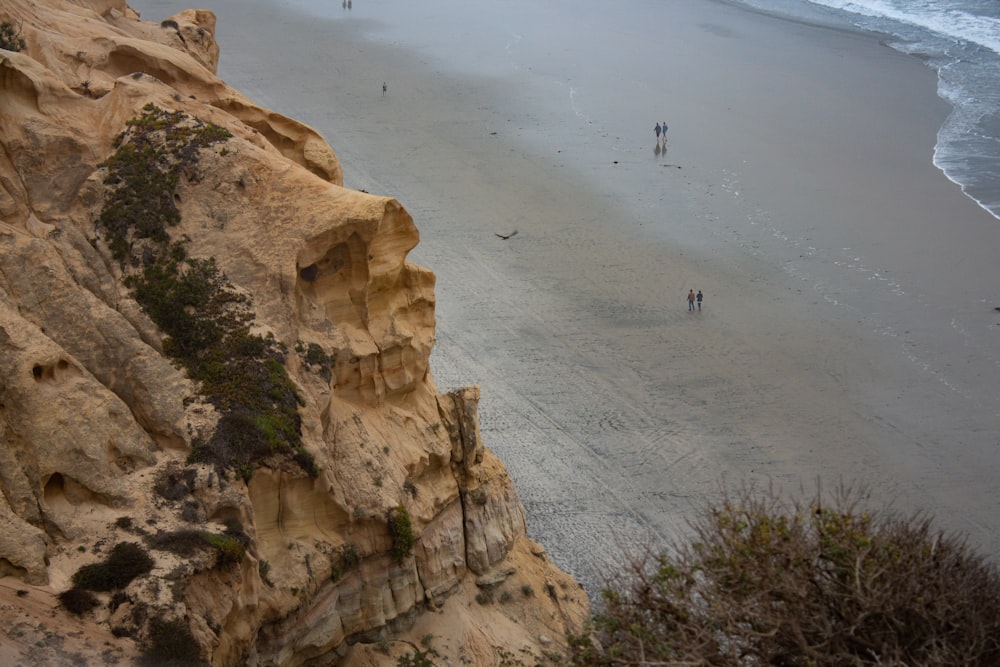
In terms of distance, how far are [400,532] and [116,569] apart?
6209 mm

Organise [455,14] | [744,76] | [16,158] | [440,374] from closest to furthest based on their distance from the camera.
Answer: [16,158] < [440,374] < [744,76] < [455,14]

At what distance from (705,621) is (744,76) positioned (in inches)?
1910

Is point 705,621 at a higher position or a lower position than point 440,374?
higher

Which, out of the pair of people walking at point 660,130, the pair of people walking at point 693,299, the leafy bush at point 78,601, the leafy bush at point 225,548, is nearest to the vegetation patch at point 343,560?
the leafy bush at point 225,548

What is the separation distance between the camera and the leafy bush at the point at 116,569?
14.8 metres

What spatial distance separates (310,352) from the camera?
64.5 feet

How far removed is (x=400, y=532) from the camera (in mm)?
20000

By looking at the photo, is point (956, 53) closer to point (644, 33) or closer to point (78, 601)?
point (644, 33)

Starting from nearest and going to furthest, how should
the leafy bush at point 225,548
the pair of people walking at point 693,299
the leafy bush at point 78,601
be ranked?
the leafy bush at point 78,601
the leafy bush at point 225,548
the pair of people walking at point 693,299

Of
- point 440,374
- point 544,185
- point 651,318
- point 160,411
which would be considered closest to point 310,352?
point 160,411

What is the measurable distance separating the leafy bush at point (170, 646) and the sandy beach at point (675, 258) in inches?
548

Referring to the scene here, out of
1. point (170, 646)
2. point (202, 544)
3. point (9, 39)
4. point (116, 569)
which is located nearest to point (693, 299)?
point (9, 39)

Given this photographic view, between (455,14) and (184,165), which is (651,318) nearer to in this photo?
(184,165)

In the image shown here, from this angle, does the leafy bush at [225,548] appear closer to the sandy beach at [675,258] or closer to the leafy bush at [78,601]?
the leafy bush at [78,601]
